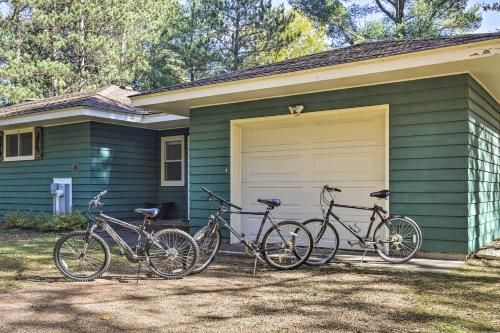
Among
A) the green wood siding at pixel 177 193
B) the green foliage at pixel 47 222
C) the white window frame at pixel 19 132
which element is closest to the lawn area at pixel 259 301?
the green foliage at pixel 47 222

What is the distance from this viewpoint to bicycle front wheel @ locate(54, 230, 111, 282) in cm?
465

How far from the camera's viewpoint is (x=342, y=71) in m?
5.77

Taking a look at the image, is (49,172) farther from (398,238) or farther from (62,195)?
(398,238)

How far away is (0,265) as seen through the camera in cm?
553

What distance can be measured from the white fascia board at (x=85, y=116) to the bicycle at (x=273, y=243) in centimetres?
486

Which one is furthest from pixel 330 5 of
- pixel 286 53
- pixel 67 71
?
pixel 67 71

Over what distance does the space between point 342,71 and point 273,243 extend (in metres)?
2.33

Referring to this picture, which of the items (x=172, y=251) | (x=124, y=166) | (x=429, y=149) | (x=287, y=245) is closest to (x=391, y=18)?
(x=124, y=166)

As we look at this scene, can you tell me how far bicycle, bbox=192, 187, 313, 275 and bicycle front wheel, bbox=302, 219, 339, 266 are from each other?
23 centimetres

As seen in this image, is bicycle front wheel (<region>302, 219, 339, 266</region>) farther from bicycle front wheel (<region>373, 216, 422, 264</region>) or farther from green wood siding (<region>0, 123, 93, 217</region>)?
green wood siding (<region>0, 123, 93, 217</region>)

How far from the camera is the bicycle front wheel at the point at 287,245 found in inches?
202

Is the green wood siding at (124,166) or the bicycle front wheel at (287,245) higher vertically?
the green wood siding at (124,166)

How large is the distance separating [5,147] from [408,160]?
10079 millimetres

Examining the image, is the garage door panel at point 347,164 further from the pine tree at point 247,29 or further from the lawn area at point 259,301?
the pine tree at point 247,29
